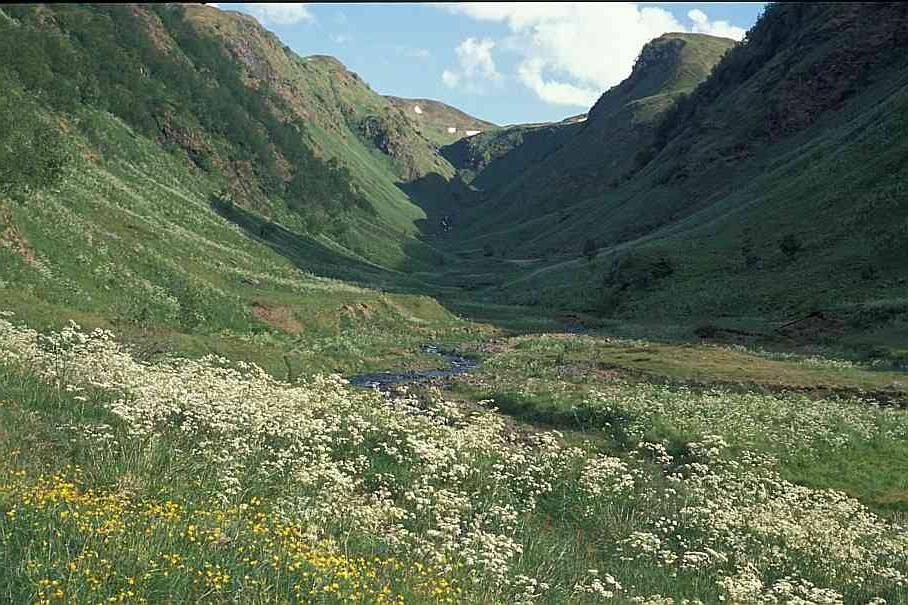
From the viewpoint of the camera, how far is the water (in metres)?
41.2

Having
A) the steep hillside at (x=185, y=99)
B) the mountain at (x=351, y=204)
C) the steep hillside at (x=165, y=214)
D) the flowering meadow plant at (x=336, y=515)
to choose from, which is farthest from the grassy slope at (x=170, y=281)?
the flowering meadow plant at (x=336, y=515)

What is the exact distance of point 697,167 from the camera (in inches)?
5625

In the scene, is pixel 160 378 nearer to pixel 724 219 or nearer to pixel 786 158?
pixel 724 219

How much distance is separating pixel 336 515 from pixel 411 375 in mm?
34884

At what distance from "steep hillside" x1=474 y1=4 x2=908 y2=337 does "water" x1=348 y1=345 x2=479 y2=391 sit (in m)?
30.7

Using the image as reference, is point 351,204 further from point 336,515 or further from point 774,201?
point 336,515

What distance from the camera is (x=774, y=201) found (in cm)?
9750

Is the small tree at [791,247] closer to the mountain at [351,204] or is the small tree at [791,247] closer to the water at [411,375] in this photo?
the mountain at [351,204]

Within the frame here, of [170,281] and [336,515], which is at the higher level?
[336,515]

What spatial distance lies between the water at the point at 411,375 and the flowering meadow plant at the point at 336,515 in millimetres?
18008

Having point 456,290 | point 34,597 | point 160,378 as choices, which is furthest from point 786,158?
point 34,597

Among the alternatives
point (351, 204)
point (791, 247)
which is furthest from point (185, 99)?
point (791, 247)

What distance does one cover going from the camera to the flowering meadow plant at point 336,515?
27.1 ft

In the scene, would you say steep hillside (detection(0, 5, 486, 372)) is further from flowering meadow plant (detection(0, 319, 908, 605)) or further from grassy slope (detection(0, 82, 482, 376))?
flowering meadow plant (detection(0, 319, 908, 605))
